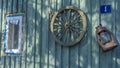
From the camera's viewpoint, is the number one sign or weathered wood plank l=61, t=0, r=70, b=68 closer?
the number one sign

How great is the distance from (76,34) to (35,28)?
0.89 metres

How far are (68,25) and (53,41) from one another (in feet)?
1.47

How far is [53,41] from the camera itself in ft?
17.8

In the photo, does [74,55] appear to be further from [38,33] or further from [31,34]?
Answer: [31,34]

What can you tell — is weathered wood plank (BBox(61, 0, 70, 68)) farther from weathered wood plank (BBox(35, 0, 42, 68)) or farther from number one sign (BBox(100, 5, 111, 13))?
number one sign (BBox(100, 5, 111, 13))

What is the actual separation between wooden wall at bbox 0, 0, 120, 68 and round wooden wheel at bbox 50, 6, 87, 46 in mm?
94

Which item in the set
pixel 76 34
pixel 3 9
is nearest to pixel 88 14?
pixel 76 34

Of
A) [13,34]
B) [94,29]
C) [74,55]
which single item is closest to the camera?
[94,29]

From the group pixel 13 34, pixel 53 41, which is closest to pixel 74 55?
pixel 53 41

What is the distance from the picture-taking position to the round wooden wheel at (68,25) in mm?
5145

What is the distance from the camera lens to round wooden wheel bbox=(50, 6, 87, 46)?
5145mm

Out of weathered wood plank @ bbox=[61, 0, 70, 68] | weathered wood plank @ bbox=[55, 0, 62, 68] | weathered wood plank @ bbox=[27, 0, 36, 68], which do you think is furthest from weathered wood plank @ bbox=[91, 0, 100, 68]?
weathered wood plank @ bbox=[27, 0, 36, 68]

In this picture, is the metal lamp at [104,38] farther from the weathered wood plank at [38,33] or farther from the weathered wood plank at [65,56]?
the weathered wood plank at [38,33]

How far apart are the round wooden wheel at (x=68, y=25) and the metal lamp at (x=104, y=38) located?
0.96 ft
